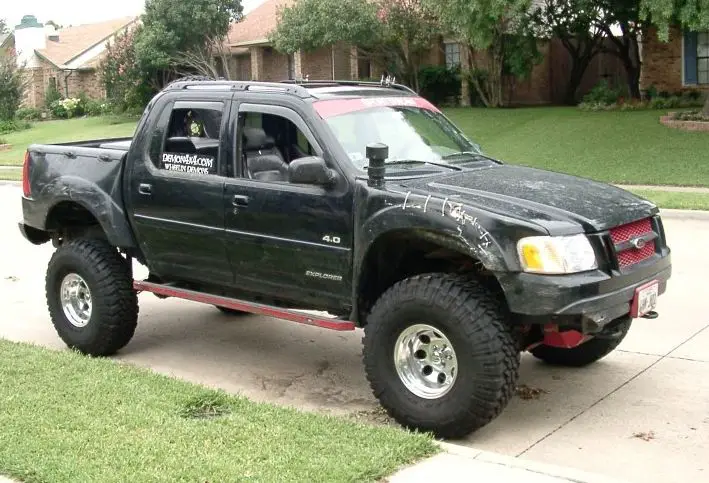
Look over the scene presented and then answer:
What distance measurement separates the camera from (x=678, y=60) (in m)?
28.3

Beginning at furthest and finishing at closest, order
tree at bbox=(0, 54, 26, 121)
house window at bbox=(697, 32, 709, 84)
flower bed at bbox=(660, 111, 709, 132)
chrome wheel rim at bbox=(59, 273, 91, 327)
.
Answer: tree at bbox=(0, 54, 26, 121)
house window at bbox=(697, 32, 709, 84)
flower bed at bbox=(660, 111, 709, 132)
chrome wheel rim at bbox=(59, 273, 91, 327)

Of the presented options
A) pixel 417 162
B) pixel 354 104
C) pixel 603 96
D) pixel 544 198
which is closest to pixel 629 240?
pixel 544 198

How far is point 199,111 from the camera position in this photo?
266 inches

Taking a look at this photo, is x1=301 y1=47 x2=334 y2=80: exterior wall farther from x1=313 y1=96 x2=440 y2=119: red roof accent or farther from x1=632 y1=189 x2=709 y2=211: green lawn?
x1=313 y1=96 x2=440 y2=119: red roof accent

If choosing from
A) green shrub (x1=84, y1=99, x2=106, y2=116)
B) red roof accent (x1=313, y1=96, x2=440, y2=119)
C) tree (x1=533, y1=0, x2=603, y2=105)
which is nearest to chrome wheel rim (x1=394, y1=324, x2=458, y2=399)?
red roof accent (x1=313, y1=96, x2=440, y2=119)

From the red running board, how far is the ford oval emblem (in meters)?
1.74

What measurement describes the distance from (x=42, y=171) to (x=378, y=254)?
3.32m

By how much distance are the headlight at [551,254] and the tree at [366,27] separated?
2629 centimetres

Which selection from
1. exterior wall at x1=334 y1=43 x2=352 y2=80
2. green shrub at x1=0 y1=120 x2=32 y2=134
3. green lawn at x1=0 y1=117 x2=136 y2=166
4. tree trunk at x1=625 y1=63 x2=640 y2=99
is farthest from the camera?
green shrub at x1=0 y1=120 x2=32 y2=134

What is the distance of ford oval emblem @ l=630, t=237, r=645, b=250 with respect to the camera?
5.39 m

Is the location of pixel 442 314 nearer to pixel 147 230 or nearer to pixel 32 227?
pixel 147 230

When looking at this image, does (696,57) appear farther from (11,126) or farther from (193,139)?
(11,126)

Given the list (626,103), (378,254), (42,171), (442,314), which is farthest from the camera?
(626,103)

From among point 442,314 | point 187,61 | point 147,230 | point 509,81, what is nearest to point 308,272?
point 442,314
